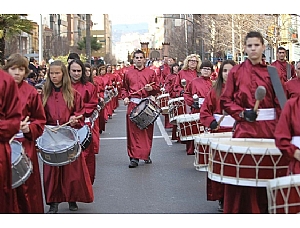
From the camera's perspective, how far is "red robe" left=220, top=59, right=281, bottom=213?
6453 mm

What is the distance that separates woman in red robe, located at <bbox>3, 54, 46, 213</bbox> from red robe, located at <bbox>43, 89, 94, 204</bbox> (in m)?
1.13

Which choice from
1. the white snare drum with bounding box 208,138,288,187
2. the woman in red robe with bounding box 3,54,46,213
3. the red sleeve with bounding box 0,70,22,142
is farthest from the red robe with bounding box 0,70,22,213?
the white snare drum with bounding box 208,138,288,187

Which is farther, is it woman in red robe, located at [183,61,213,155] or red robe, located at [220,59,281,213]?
woman in red robe, located at [183,61,213,155]

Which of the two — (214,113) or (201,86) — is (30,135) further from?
(201,86)

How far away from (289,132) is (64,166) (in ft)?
11.4

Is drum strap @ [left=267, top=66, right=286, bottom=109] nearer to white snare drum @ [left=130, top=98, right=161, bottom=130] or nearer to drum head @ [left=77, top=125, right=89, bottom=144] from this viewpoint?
drum head @ [left=77, top=125, right=89, bottom=144]

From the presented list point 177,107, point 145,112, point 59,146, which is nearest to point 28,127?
point 59,146

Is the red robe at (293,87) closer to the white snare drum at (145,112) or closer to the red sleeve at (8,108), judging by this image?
the white snare drum at (145,112)

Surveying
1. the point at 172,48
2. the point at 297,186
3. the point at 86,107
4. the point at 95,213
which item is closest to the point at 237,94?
the point at 297,186

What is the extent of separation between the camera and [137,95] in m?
12.4

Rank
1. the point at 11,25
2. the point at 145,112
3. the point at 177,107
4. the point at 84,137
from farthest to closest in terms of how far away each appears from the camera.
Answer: the point at 11,25 → the point at 177,107 → the point at 145,112 → the point at 84,137

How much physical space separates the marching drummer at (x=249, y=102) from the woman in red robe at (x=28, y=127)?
1783 mm

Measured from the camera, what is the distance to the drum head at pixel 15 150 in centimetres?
616
